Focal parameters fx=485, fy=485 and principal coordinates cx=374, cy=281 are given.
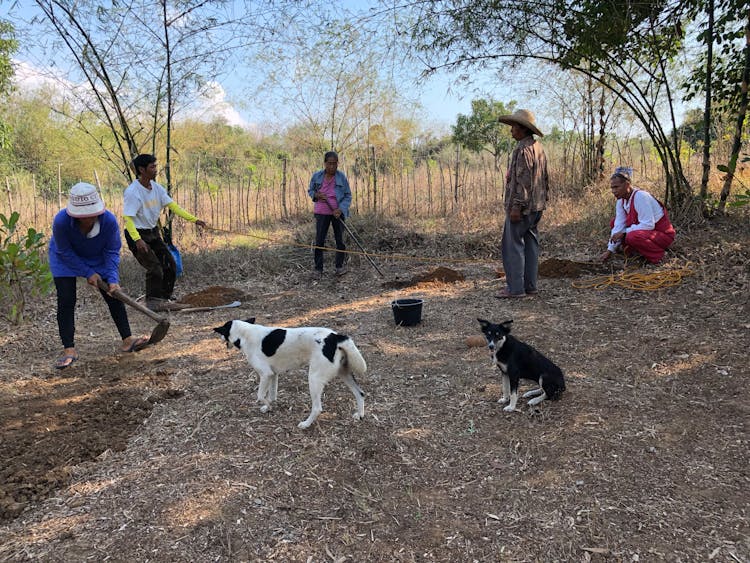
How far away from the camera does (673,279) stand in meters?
5.35

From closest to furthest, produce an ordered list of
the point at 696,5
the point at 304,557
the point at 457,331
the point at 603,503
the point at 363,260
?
the point at 304,557, the point at 603,503, the point at 457,331, the point at 696,5, the point at 363,260

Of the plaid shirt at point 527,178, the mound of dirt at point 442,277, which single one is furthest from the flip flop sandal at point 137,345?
the plaid shirt at point 527,178

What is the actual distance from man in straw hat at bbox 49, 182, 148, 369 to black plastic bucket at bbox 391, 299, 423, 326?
255 cm

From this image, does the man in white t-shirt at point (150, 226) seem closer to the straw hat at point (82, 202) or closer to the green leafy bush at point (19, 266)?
the green leafy bush at point (19, 266)

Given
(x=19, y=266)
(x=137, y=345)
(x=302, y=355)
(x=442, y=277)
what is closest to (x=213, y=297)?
(x=137, y=345)

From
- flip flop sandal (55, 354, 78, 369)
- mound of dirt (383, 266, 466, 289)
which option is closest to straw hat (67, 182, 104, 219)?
Result: flip flop sandal (55, 354, 78, 369)

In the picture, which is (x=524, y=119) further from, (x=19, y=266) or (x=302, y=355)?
(x=19, y=266)

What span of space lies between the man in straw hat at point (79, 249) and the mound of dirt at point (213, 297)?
1.77 m

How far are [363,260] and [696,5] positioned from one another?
18.6 feet

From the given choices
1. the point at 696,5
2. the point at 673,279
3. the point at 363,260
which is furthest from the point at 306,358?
the point at 696,5

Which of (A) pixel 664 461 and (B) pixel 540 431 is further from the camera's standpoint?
(B) pixel 540 431

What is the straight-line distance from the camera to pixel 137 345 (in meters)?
4.52

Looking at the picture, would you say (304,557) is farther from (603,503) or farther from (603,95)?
(603,95)

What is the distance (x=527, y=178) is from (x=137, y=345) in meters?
4.22
